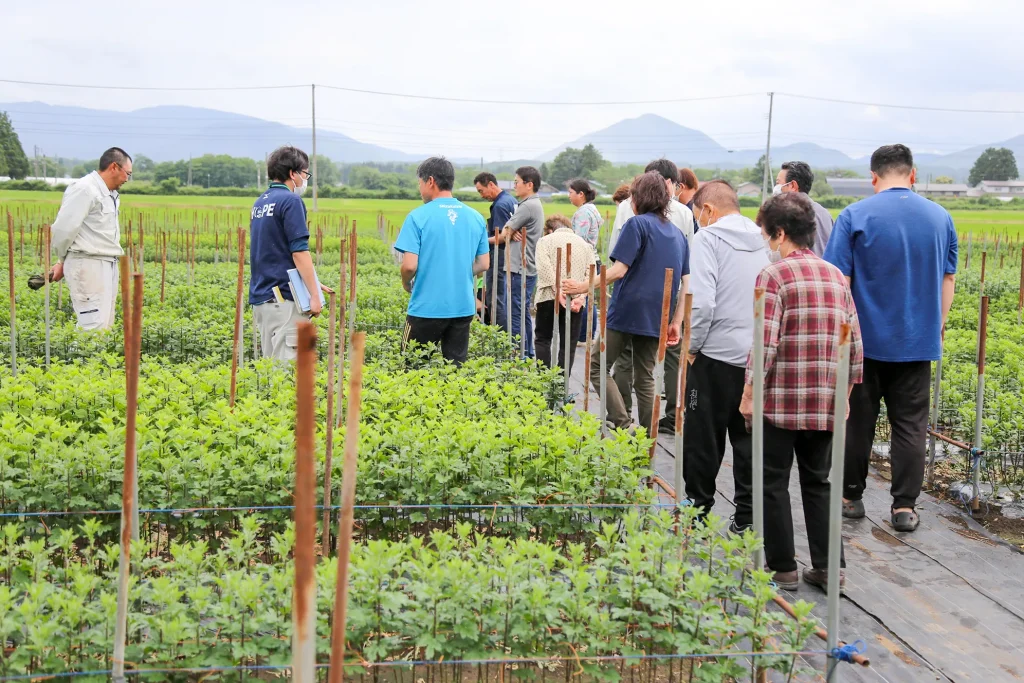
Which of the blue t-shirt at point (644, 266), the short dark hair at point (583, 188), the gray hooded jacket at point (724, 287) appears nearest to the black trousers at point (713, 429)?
the gray hooded jacket at point (724, 287)

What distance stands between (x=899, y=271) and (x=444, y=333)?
3411 mm

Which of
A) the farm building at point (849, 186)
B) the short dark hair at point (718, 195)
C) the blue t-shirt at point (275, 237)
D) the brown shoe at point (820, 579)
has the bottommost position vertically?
the brown shoe at point (820, 579)

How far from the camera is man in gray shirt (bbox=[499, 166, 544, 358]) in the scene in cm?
915

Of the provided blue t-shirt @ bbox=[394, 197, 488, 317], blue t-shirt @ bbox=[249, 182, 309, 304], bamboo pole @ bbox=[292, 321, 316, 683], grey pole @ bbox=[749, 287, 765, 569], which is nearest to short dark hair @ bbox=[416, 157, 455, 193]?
blue t-shirt @ bbox=[394, 197, 488, 317]

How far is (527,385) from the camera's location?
648cm

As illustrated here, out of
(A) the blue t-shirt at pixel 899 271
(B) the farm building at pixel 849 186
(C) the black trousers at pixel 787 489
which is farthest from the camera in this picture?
(B) the farm building at pixel 849 186

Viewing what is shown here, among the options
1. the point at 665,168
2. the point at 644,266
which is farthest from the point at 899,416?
the point at 665,168

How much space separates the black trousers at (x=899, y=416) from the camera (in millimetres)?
5492

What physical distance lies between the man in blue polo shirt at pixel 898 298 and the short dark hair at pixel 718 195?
71 cm

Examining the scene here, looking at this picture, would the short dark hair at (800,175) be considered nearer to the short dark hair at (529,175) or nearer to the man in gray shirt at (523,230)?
the man in gray shirt at (523,230)

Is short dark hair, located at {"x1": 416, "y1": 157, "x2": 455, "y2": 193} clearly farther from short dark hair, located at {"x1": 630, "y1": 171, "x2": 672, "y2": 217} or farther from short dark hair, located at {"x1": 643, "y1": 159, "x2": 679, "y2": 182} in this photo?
short dark hair, located at {"x1": 643, "y1": 159, "x2": 679, "y2": 182}

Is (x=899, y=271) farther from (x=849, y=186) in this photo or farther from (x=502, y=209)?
(x=849, y=186)

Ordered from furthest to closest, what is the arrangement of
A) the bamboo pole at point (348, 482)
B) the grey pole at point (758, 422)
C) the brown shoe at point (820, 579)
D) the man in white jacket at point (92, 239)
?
the man in white jacket at point (92, 239) < the brown shoe at point (820, 579) < the grey pole at point (758, 422) < the bamboo pole at point (348, 482)

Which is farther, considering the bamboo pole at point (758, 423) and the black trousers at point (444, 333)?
the black trousers at point (444, 333)
